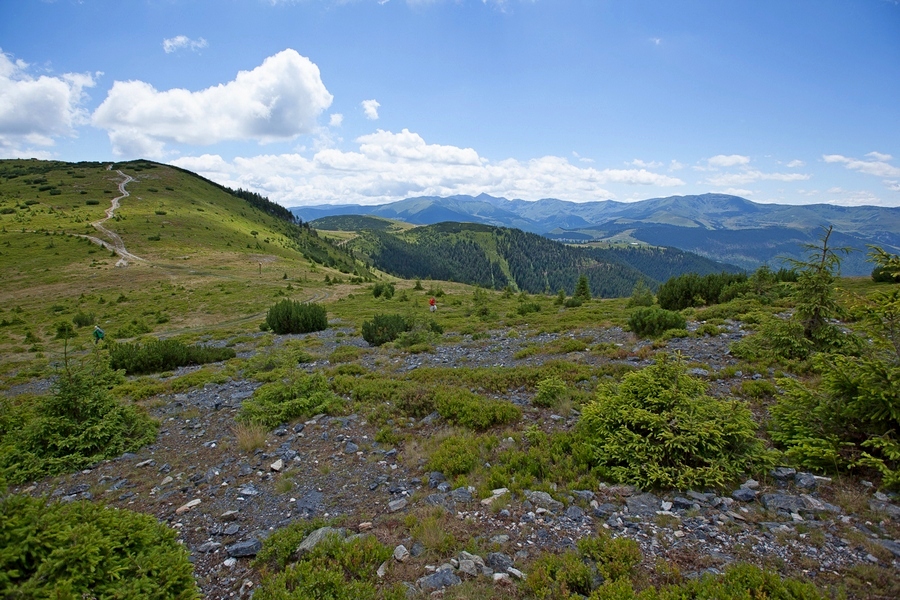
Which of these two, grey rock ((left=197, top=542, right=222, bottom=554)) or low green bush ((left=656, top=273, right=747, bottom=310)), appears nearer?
grey rock ((left=197, top=542, right=222, bottom=554))

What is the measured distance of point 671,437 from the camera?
6.78 metres

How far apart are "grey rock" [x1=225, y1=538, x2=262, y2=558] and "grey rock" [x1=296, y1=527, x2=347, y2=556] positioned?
0.66m

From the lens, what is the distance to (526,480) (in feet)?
23.0

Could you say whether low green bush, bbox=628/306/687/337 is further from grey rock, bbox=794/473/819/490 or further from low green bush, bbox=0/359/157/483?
low green bush, bbox=0/359/157/483

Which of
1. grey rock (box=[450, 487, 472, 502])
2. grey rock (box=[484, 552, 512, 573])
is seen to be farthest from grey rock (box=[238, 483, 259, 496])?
grey rock (box=[484, 552, 512, 573])

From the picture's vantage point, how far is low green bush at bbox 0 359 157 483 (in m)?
8.46

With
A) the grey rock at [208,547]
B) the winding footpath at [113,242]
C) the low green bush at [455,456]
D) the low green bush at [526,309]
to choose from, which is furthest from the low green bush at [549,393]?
the winding footpath at [113,242]

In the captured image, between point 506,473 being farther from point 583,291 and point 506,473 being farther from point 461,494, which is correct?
point 583,291

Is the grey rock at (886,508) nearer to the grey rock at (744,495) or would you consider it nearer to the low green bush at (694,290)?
the grey rock at (744,495)

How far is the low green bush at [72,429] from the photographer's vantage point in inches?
333

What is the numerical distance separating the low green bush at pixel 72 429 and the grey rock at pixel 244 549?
5519mm

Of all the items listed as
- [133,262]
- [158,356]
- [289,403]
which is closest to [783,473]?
[289,403]

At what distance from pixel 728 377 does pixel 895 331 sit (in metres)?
4.75

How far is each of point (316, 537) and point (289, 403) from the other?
18.3 ft
